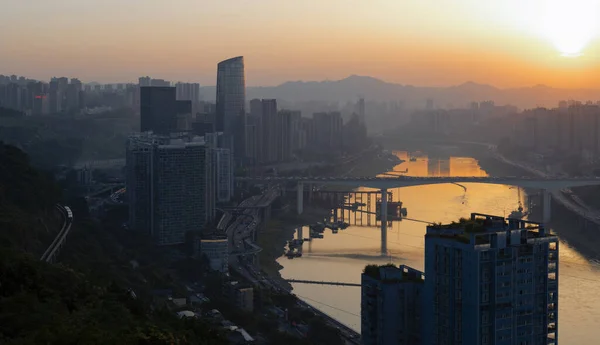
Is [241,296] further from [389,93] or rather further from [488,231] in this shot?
[389,93]

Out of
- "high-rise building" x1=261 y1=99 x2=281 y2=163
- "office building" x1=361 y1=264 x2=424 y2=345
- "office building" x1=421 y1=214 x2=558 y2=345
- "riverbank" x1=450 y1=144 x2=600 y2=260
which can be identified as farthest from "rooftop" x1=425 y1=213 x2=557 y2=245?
"high-rise building" x1=261 y1=99 x2=281 y2=163

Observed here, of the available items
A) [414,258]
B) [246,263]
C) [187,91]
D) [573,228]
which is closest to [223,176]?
[246,263]

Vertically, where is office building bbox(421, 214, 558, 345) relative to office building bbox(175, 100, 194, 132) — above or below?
below

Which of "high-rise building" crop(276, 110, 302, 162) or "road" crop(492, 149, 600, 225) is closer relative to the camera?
"road" crop(492, 149, 600, 225)

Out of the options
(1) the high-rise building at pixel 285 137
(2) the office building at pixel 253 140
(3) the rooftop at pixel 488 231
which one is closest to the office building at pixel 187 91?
(1) the high-rise building at pixel 285 137

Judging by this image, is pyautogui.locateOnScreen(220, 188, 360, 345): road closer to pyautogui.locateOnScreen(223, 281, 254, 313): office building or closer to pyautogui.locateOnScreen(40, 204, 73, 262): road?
pyautogui.locateOnScreen(223, 281, 254, 313): office building

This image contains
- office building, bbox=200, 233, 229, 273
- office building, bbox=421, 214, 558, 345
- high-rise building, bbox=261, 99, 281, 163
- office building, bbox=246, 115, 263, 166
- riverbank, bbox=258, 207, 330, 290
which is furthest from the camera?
high-rise building, bbox=261, 99, 281, 163
